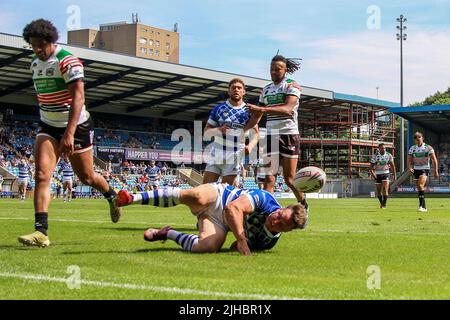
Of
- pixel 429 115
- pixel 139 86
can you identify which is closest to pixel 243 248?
pixel 139 86

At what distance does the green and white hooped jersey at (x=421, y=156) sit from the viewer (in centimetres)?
2152

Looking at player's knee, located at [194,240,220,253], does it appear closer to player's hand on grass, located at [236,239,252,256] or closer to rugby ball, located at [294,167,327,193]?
player's hand on grass, located at [236,239,252,256]

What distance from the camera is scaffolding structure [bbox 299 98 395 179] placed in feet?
226

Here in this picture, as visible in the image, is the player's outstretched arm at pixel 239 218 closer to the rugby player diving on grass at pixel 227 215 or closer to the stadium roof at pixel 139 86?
the rugby player diving on grass at pixel 227 215

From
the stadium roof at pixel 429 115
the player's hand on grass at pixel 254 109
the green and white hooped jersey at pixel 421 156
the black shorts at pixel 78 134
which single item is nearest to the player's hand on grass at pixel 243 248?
the black shorts at pixel 78 134

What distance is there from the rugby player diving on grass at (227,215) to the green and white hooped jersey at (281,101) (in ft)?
11.6

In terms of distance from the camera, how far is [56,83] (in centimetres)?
792

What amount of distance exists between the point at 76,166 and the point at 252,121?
3249 millimetres

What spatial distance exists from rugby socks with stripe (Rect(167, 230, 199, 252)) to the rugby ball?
7.34 ft

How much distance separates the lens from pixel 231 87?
10375mm
